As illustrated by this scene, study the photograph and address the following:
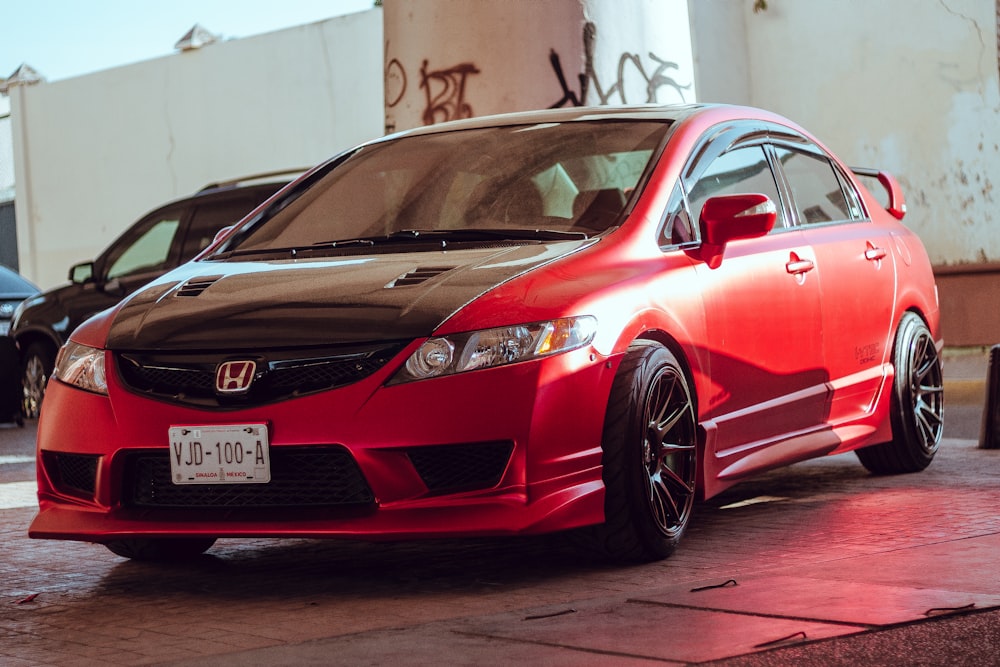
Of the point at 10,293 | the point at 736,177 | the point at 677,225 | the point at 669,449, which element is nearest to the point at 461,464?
the point at 669,449

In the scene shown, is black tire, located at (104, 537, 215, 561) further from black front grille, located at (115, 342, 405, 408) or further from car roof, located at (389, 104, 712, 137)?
car roof, located at (389, 104, 712, 137)

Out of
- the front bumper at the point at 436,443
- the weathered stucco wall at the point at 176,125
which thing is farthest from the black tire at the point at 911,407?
the weathered stucco wall at the point at 176,125

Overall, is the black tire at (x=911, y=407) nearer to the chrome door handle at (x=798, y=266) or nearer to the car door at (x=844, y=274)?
the car door at (x=844, y=274)

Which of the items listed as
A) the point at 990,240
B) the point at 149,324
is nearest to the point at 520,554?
the point at 149,324

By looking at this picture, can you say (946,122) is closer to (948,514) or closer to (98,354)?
(948,514)

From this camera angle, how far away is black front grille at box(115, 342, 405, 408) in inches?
183

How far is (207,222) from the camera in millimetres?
12758

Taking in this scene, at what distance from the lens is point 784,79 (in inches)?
688

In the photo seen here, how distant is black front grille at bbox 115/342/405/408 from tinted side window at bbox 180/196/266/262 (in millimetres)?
7729

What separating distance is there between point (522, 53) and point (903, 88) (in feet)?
26.0

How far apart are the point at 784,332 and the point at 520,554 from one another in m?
1.38

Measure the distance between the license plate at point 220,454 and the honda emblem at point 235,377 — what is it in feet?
0.36

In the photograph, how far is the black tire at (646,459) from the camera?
4.88 metres

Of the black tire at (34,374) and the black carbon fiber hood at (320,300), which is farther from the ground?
the black carbon fiber hood at (320,300)
